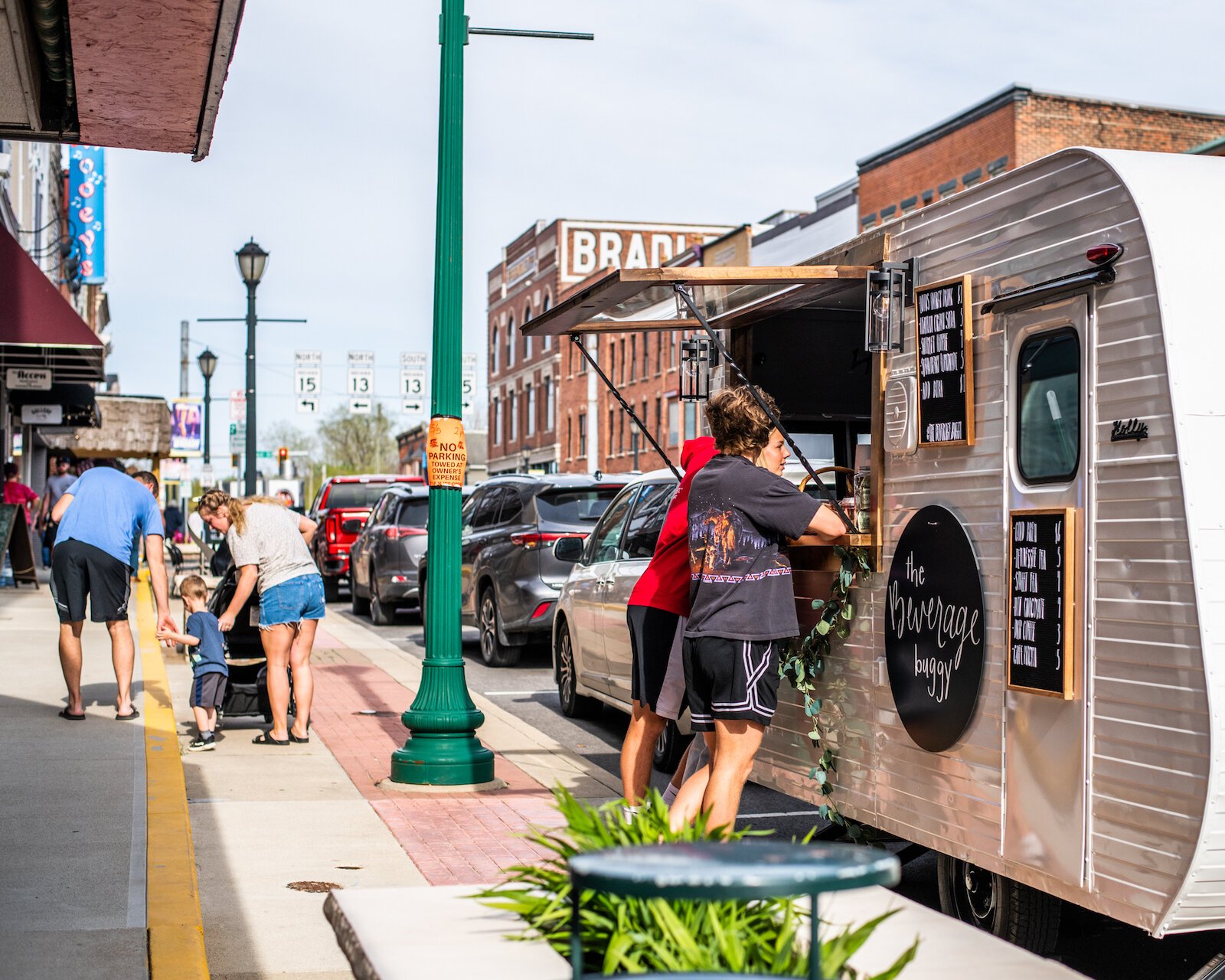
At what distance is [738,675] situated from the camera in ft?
18.7

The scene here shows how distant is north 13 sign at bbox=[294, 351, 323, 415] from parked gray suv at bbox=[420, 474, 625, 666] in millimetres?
29736

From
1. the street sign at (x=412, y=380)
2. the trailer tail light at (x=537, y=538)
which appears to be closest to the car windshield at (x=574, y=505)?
the trailer tail light at (x=537, y=538)

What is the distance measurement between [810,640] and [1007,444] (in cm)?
169

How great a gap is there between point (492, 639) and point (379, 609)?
4670 mm

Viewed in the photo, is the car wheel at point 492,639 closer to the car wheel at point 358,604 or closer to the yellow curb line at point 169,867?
the yellow curb line at point 169,867

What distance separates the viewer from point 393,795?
8.25 metres

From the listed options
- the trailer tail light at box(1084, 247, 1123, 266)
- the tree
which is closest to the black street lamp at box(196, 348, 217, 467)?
the trailer tail light at box(1084, 247, 1123, 266)

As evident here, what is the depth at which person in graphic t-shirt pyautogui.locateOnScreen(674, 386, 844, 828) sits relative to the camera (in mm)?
5707

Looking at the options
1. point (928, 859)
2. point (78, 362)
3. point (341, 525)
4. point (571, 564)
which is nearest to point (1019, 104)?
point (341, 525)

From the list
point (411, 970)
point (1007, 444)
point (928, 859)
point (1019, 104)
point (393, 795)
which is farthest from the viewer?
point (1019, 104)

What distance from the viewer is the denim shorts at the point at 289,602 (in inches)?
371

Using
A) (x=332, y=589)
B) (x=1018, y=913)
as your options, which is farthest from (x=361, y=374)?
(x=1018, y=913)

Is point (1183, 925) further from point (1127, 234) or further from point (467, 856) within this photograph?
point (467, 856)

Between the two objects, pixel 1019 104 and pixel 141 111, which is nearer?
pixel 141 111
